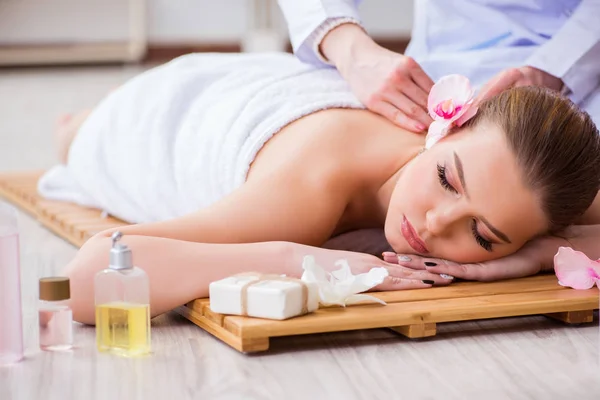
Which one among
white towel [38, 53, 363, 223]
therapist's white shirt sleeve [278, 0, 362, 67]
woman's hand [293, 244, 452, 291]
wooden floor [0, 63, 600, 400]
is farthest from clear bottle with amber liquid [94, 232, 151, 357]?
therapist's white shirt sleeve [278, 0, 362, 67]

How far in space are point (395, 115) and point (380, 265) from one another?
1.53 feet

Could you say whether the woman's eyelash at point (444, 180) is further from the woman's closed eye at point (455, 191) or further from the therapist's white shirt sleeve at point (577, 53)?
the therapist's white shirt sleeve at point (577, 53)

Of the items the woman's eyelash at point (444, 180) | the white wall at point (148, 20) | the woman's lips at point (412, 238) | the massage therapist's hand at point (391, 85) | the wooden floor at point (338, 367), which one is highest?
the white wall at point (148, 20)

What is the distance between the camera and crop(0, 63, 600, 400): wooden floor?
1534 mm

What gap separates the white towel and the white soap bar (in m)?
0.60

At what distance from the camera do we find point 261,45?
23.5 ft

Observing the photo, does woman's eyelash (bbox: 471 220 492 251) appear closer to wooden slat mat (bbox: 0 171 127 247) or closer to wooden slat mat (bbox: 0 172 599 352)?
wooden slat mat (bbox: 0 172 599 352)

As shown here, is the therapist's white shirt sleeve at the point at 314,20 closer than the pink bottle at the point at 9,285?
No

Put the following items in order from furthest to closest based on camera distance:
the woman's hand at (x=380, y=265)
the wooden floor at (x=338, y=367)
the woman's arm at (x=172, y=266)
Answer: the woman's hand at (x=380, y=265)
the woman's arm at (x=172, y=266)
the wooden floor at (x=338, y=367)

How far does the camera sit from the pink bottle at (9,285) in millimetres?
1624

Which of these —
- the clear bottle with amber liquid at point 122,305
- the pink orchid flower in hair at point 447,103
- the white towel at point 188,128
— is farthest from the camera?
the white towel at point 188,128

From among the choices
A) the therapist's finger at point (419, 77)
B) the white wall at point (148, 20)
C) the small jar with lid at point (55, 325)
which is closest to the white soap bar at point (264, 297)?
the small jar with lid at point (55, 325)

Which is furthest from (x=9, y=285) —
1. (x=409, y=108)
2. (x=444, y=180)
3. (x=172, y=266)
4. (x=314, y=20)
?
(x=314, y=20)

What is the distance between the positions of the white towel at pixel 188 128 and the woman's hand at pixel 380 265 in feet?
1.41
